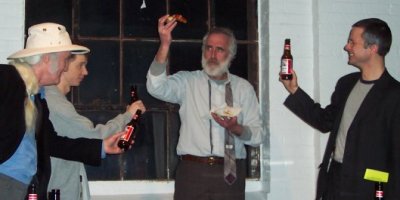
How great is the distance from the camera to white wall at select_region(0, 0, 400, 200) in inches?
149

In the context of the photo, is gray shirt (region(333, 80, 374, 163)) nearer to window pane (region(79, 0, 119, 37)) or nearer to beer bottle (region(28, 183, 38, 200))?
beer bottle (region(28, 183, 38, 200))

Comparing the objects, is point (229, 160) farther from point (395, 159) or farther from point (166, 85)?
point (395, 159)

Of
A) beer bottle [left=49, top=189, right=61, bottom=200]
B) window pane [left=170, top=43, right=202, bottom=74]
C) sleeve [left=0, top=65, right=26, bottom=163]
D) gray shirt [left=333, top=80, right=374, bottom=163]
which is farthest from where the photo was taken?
window pane [left=170, top=43, right=202, bottom=74]

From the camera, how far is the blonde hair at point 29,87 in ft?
7.54

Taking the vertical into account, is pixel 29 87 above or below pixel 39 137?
above

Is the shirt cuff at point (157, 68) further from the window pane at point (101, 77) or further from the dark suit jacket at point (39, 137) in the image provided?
the window pane at point (101, 77)

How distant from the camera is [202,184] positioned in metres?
3.10

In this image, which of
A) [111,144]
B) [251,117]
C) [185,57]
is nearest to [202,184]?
[251,117]

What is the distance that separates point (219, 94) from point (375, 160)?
915 mm

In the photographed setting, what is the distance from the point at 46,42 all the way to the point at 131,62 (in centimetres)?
138

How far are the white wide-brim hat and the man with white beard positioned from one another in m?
0.65

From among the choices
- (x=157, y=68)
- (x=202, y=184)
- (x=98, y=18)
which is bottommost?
(x=202, y=184)

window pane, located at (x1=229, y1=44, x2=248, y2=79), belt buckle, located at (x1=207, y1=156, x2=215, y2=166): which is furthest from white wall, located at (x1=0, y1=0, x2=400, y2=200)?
belt buckle, located at (x1=207, y1=156, x2=215, y2=166)

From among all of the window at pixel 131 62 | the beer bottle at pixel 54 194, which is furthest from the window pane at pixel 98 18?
the beer bottle at pixel 54 194
